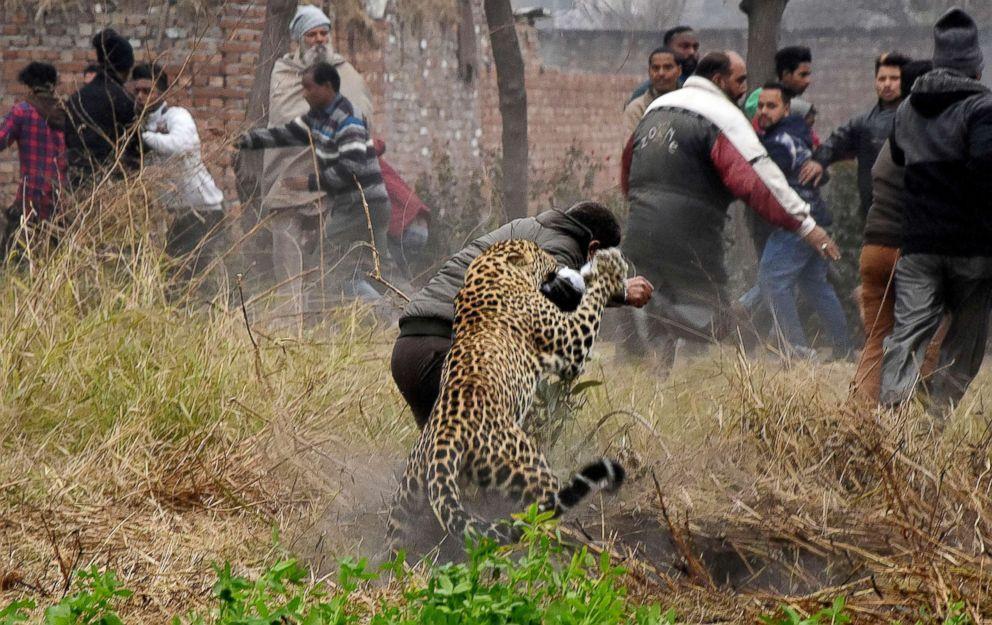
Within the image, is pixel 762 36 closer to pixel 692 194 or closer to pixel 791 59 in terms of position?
Answer: pixel 791 59

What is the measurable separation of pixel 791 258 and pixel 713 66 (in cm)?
153

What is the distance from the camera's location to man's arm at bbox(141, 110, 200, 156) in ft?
29.9

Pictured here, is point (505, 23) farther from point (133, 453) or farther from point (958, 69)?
point (133, 453)

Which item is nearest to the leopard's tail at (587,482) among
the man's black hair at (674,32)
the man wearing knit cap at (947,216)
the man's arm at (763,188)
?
the man wearing knit cap at (947,216)

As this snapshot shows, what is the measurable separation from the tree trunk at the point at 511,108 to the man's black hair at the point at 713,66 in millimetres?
2789

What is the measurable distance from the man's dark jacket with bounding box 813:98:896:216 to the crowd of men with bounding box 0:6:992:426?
0.01 meters

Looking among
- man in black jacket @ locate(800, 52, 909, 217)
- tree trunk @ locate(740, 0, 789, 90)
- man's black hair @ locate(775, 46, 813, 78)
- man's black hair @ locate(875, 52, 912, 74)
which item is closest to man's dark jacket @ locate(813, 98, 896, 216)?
man in black jacket @ locate(800, 52, 909, 217)

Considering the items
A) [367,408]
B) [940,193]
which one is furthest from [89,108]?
[940,193]

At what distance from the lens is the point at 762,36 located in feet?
33.3

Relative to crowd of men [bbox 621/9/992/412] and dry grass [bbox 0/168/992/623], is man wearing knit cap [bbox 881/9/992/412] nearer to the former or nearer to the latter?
crowd of men [bbox 621/9/992/412]

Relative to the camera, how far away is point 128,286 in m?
6.63

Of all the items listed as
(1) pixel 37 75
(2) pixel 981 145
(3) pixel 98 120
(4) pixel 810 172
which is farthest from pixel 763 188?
(1) pixel 37 75

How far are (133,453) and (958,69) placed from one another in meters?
4.21

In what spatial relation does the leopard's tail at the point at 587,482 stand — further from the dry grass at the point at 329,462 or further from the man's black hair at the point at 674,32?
the man's black hair at the point at 674,32
